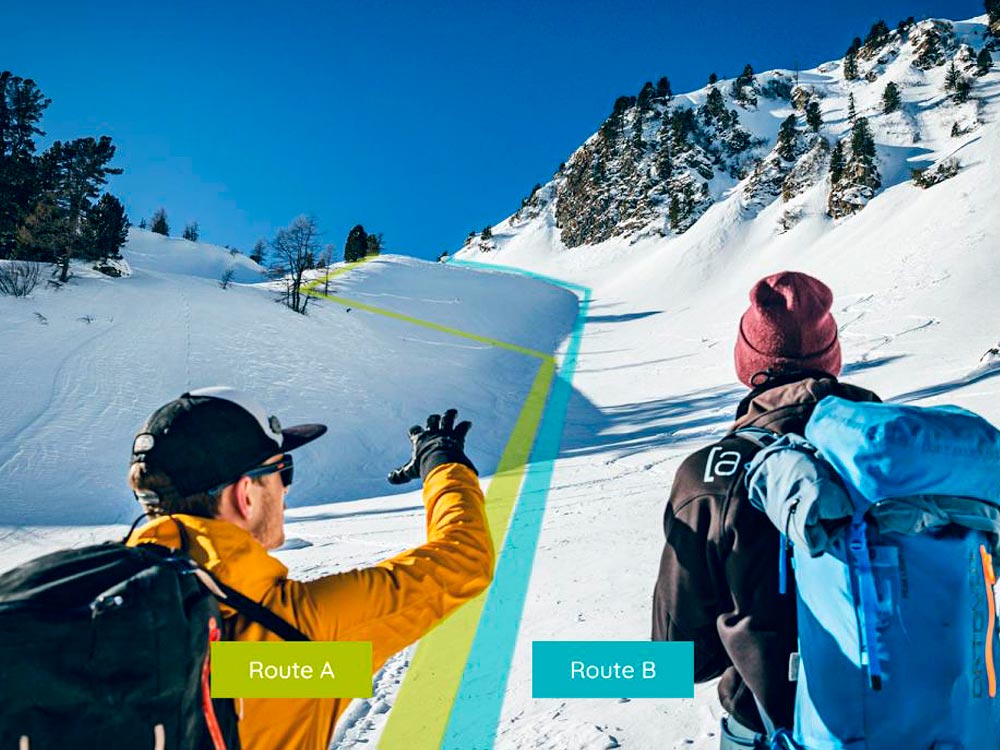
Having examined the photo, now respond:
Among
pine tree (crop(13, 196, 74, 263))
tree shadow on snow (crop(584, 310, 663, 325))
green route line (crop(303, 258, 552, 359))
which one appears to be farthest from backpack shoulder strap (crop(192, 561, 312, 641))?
tree shadow on snow (crop(584, 310, 663, 325))

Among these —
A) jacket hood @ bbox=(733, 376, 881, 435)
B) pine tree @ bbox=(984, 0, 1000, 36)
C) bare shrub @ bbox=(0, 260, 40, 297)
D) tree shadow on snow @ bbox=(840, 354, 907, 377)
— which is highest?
pine tree @ bbox=(984, 0, 1000, 36)

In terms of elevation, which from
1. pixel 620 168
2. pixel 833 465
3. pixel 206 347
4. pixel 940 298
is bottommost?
pixel 833 465

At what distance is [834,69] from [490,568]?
10706 cm

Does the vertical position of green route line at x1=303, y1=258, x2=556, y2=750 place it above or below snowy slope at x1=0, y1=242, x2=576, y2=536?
below

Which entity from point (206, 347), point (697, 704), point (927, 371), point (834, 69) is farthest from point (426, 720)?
point (834, 69)

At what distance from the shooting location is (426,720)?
11.3ft

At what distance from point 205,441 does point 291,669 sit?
0.61 m

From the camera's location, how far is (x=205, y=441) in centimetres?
158

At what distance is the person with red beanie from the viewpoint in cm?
163

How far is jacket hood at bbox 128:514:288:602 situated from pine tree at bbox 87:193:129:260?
27650 mm

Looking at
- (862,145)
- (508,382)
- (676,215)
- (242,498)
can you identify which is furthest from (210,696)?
(676,215)

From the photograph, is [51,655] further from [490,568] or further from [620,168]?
[620,168]

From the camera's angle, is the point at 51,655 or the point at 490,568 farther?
the point at 490,568

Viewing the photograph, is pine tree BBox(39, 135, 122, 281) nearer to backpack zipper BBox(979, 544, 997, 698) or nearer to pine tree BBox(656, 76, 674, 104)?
backpack zipper BBox(979, 544, 997, 698)
